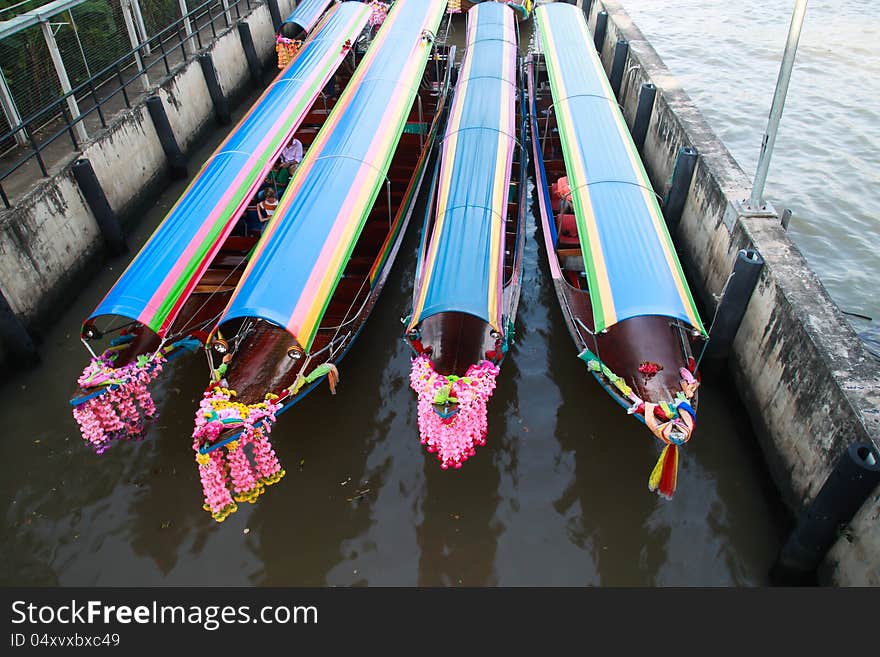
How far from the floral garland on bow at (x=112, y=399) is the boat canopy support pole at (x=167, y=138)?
610cm

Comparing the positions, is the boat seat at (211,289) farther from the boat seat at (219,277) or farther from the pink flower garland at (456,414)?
the pink flower garland at (456,414)

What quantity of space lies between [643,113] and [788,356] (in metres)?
6.88

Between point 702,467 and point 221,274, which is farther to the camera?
point 221,274

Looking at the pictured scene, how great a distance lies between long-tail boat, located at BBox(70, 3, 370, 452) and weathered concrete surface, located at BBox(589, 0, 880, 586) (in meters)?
6.51

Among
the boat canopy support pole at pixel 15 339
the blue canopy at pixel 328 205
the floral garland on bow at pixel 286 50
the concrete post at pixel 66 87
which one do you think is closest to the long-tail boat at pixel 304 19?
the floral garland on bow at pixel 286 50

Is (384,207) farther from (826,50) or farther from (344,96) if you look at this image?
(826,50)

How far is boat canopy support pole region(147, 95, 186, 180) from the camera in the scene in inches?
436

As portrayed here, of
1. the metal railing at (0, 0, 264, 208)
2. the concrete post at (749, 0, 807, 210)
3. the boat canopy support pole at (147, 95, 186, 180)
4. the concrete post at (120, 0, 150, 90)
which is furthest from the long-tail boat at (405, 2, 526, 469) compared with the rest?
the concrete post at (120, 0, 150, 90)

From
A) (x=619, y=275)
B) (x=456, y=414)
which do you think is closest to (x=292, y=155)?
(x=619, y=275)

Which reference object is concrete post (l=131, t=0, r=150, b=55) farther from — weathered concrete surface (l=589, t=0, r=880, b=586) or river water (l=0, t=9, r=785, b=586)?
weathered concrete surface (l=589, t=0, r=880, b=586)

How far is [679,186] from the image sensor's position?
31.1 feet

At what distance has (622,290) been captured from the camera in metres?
6.71

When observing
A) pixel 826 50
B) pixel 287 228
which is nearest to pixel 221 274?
pixel 287 228

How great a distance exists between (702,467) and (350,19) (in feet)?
40.9
